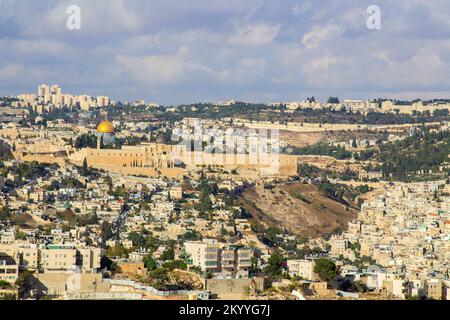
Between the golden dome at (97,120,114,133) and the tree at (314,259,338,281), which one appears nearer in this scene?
the tree at (314,259,338,281)

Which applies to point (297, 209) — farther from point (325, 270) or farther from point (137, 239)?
point (325, 270)

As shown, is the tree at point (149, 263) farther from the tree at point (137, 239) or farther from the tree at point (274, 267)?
the tree at point (137, 239)

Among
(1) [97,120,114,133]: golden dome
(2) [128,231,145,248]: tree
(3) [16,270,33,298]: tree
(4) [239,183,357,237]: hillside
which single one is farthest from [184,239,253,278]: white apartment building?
(1) [97,120,114,133]: golden dome

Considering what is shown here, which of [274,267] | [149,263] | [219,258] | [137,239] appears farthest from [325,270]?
[137,239]

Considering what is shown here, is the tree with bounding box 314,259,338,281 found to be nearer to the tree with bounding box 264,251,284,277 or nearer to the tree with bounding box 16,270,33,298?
the tree with bounding box 264,251,284,277

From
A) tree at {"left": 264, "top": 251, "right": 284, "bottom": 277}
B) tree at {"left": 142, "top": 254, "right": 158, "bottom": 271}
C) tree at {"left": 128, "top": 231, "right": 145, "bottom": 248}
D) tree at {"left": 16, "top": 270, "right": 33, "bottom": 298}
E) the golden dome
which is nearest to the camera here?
tree at {"left": 16, "top": 270, "right": 33, "bottom": 298}

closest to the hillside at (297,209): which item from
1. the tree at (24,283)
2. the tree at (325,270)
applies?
the tree at (325,270)
